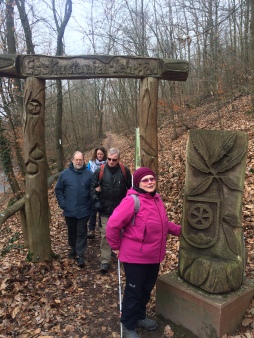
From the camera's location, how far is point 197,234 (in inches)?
136

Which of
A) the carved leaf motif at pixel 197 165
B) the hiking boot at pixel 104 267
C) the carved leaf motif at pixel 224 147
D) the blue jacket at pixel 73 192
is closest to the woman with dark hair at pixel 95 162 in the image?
the blue jacket at pixel 73 192

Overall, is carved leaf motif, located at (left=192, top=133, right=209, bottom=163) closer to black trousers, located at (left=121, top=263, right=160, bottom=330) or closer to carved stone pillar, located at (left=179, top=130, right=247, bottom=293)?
carved stone pillar, located at (left=179, top=130, right=247, bottom=293)

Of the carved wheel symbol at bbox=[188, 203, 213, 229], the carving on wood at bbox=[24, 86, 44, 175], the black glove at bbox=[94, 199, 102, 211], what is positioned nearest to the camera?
the carved wheel symbol at bbox=[188, 203, 213, 229]

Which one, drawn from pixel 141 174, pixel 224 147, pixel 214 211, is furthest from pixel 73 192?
pixel 224 147

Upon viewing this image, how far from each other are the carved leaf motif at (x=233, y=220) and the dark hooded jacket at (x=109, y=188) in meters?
1.97

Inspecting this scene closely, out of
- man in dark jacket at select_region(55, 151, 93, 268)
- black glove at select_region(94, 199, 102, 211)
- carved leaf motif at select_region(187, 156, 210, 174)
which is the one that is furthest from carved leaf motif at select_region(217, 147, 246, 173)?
man in dark jacket at select_region(55, 151, 93, 268)

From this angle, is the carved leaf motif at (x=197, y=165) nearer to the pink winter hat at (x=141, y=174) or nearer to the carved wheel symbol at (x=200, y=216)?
the carved wheel symbol at (x=200, y=216)

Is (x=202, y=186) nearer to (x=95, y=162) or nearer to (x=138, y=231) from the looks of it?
(x=138, y=231)

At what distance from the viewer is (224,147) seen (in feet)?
10.9

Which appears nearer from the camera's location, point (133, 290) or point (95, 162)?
point (133, 290)

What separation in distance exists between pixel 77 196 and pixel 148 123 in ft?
5.87

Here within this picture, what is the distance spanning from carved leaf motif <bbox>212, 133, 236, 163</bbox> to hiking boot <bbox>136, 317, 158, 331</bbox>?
2093 millimetres

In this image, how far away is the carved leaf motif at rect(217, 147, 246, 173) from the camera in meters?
3.26

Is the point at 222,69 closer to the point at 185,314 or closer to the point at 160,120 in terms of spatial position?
the point at 160,120
